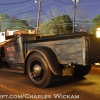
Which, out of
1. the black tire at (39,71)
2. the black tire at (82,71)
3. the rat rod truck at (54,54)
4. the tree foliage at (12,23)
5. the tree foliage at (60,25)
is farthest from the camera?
the tree foliage at (12,23)

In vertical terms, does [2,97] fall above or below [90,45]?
below

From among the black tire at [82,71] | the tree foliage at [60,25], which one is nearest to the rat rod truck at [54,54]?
the black tire at [82,71]

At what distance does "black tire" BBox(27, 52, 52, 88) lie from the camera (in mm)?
6012

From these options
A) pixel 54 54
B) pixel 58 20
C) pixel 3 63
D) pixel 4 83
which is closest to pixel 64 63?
pixel 54 54

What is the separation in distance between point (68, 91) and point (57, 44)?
1290 mm

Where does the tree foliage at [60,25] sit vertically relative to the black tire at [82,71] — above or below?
above

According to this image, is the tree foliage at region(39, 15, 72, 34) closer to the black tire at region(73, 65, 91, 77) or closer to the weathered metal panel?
the black tire at region(73, 65, 91, 77)

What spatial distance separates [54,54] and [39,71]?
68cm

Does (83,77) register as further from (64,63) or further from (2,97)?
(2,97)

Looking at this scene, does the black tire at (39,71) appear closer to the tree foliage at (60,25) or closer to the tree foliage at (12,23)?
the tree foliage at (60,25)

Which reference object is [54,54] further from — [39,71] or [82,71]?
[82,71]

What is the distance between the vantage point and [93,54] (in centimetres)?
575

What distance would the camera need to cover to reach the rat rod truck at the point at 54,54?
5445 mm

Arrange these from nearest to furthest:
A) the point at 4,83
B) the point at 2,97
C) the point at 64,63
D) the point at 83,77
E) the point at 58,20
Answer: the point at 2,97
the point at 64,63
the point at 4,83
the point at 83,77
the point at 58,20
